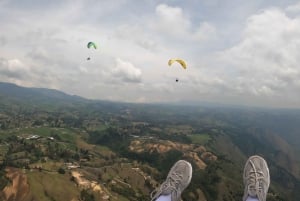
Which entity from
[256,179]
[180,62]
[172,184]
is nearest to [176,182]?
[172,184]

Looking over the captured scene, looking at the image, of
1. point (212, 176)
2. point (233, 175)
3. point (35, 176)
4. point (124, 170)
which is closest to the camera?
point (35, 176)

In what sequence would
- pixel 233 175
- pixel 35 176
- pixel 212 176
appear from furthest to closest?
pixel 233 175, pixel 212 176, pixel 35 176

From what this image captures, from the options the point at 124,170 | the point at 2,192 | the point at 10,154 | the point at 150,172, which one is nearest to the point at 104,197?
the point at 2,192

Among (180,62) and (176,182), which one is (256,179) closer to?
(176,182)

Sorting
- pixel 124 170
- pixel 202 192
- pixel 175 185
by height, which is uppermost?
pixel 175 185

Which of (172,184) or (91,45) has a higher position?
(91,45)

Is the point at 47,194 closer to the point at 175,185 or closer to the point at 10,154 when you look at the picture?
the point at 10,154

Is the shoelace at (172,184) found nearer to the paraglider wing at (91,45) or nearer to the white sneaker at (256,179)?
the white sneaker at (256,179)
